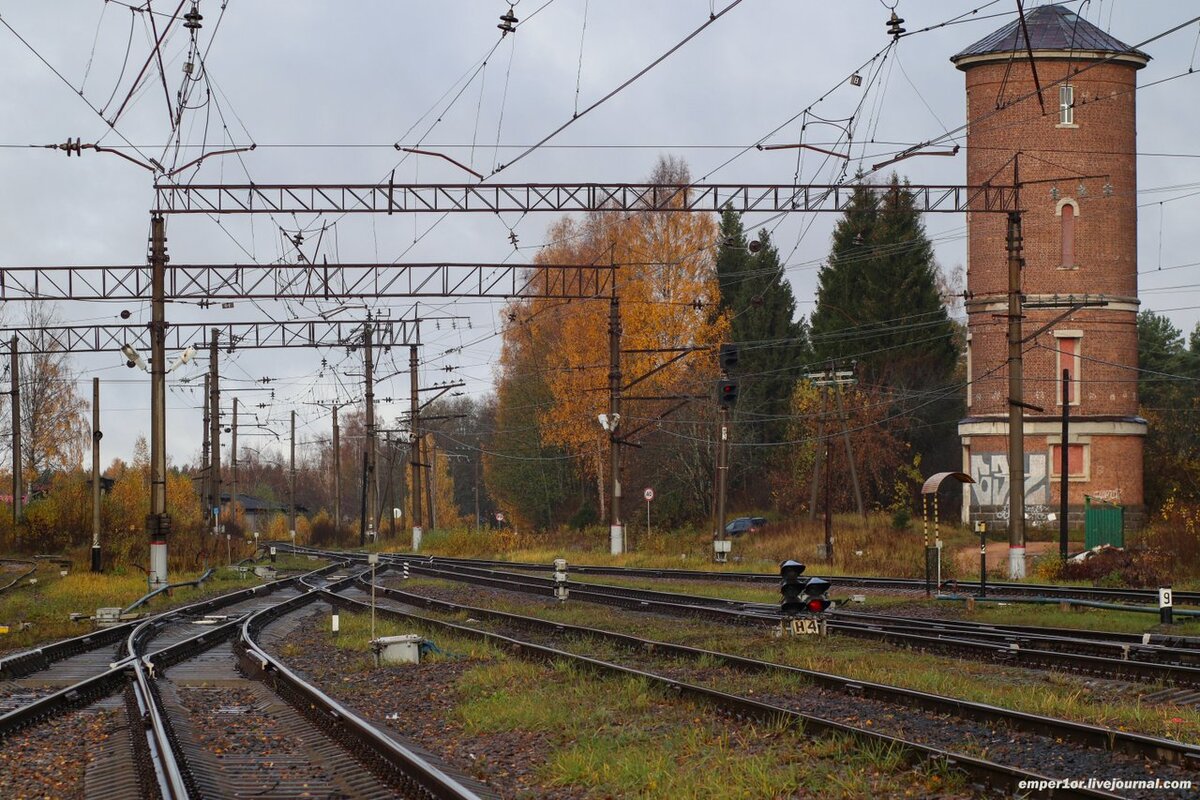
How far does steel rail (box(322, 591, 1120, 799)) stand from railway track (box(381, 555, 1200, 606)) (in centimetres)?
1212

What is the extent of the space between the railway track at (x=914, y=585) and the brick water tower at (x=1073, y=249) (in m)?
16.6

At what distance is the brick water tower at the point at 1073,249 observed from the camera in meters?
49.2

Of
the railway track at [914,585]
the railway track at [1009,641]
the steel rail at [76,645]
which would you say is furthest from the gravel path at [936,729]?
the railway track at [914,585]

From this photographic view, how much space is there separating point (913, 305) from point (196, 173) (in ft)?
138

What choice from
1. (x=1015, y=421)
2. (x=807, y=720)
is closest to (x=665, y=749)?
(x=807, y=720)

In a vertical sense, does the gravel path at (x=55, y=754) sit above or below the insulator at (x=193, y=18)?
below

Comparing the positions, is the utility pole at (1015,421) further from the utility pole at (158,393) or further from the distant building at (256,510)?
the distant building at (256,510)

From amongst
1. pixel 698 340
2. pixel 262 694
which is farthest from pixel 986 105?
pixel 262 694

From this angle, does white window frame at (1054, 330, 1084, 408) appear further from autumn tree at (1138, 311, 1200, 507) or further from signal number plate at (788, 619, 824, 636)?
signal number plate at (788, 619, 824, 636)

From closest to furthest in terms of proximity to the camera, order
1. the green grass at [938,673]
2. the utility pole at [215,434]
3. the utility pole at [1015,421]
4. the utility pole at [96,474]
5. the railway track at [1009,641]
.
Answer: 1. the green grass at [938,673]
2. the railway track at [1009,641]
3. the utility pole at [1015,421]
4. the utility pole at [96,474]
5. the utility pole at [215,434]

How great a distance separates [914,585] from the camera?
30484mm

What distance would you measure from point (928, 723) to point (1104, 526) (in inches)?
1265

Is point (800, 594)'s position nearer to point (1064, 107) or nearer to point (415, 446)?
point (1064, 107)
